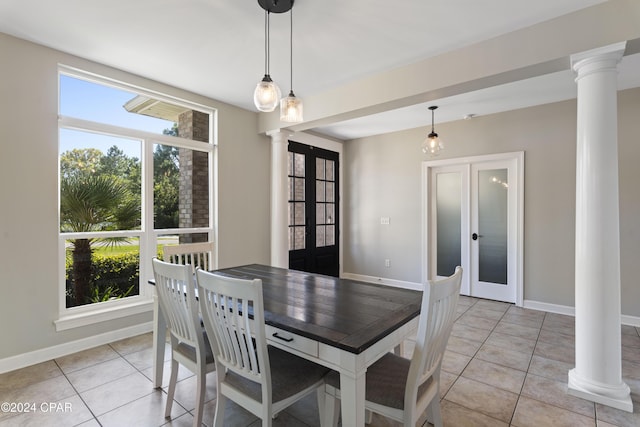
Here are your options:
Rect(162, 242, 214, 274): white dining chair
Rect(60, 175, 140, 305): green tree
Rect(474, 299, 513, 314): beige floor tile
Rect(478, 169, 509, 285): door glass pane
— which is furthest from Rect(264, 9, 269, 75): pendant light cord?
Rect(474, 299, 513, 314): beige floor tile

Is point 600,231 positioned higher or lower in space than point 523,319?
higher

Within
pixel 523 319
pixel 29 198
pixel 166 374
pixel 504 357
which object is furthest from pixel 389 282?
pixel 29 198

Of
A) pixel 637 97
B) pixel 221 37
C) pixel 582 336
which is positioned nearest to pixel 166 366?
pixel 221 37

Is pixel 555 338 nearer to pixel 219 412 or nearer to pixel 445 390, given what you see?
pixel 445 390

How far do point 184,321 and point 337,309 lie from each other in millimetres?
881

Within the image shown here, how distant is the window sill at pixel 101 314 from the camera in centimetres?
270

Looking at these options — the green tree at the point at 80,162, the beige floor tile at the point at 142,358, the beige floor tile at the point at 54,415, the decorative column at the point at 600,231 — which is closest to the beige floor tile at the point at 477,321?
the decorative column at the point at 600,231

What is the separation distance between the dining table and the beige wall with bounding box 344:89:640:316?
2.96 meters

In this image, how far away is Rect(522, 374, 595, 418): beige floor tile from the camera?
6.54 feet

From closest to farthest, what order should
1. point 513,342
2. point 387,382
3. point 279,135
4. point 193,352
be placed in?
1. point 387,382
2. point 193,352
3. point 513,342
4. point 279,135

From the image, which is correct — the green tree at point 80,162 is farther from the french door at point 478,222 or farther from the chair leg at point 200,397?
the french door at point 478,222

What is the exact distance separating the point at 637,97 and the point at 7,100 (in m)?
6.03

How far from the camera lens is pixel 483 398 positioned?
82.5 inches

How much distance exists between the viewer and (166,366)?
2512 mm
